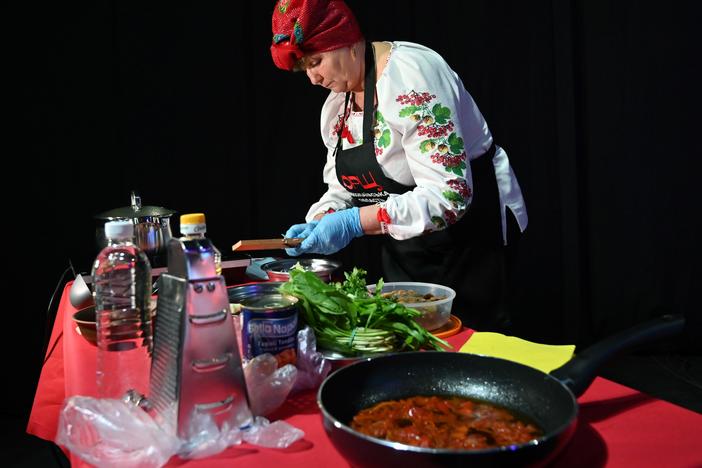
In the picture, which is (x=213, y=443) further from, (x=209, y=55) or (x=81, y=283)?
(x=209, y=55)

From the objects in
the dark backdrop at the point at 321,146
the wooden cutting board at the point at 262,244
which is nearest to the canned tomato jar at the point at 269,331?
the wooden cutting board at the point at 262,244

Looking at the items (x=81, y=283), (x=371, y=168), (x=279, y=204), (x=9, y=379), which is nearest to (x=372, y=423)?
(x=81, y=283)

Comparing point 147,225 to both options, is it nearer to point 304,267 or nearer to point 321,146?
point 304,267

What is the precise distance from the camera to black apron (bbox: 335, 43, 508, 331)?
1.97 metres

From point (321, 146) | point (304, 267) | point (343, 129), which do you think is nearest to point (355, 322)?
point (304, 267)

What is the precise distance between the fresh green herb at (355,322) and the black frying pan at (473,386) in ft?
0.66

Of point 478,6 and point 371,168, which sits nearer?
point 371,168

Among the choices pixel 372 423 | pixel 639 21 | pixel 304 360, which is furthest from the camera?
pixel 639 21

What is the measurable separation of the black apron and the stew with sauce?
1.20 meters

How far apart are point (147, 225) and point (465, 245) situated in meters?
1.04

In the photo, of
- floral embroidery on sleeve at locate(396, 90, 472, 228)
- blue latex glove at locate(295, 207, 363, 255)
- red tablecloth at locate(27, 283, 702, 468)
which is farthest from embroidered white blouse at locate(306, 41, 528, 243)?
red tablecloth at locate(27, 283, 702, 468)

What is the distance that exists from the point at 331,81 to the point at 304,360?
1.16 meters

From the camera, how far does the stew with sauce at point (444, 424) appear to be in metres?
0.67

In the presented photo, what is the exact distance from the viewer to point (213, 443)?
729mm
